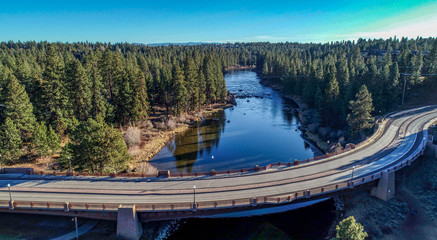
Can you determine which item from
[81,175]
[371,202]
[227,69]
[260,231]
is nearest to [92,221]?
[81,175]

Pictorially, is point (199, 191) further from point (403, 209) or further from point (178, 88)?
point (178, 88)

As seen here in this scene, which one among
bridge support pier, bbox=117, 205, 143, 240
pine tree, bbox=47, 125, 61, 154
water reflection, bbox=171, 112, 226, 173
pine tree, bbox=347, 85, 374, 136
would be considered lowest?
water reflection, bbox=171, 112, 226, 173

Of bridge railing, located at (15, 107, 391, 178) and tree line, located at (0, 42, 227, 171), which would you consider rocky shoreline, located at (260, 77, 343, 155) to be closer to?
bridge railing, located at (15, 107, 391, 178)

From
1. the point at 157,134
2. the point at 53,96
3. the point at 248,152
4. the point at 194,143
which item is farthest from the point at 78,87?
the point at 248,152

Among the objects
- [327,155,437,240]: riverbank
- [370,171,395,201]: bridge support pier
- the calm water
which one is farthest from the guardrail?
the calm water

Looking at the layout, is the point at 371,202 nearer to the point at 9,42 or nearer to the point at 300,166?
the point at 300,166
